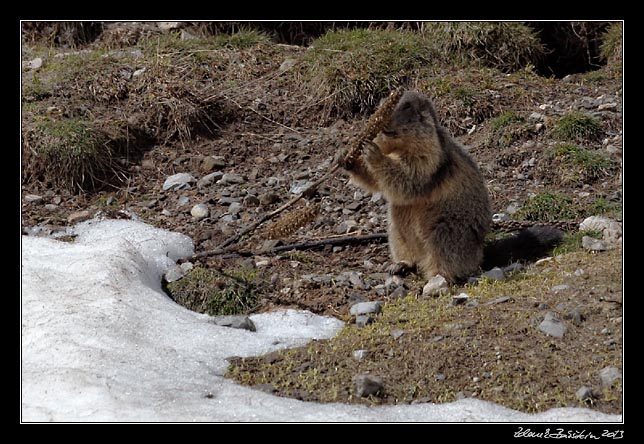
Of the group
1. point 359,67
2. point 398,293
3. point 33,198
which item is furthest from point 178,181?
point 398,293

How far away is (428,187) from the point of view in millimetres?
7871

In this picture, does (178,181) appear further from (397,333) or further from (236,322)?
(397,333)

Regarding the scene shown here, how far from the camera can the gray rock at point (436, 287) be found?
7.37 meters

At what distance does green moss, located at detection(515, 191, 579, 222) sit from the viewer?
8742mm

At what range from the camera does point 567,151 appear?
9.59 m

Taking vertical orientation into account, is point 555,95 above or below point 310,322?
above

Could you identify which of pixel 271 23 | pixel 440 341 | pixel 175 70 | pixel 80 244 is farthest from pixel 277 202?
pixel 271 23

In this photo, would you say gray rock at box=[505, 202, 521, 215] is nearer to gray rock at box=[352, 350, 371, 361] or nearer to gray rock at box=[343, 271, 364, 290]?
gray rock at box=[343, 271, 364, 290]

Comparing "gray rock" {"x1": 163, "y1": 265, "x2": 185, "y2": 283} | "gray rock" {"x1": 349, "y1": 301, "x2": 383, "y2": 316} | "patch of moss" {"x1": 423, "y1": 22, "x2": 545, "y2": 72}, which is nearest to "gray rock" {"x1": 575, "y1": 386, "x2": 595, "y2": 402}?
"gray rock" {"x1": 349, "y1": 301, "x2": 383, "y2": 316}

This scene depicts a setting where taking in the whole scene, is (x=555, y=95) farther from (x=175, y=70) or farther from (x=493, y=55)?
(x=175, y=70)

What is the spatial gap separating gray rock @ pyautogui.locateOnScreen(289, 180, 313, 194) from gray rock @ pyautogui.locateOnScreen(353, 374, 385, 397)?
4.35m

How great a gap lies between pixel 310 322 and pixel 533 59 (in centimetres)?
687

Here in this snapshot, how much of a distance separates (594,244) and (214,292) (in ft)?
11.1

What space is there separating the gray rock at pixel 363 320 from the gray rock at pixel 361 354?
2.39ft
